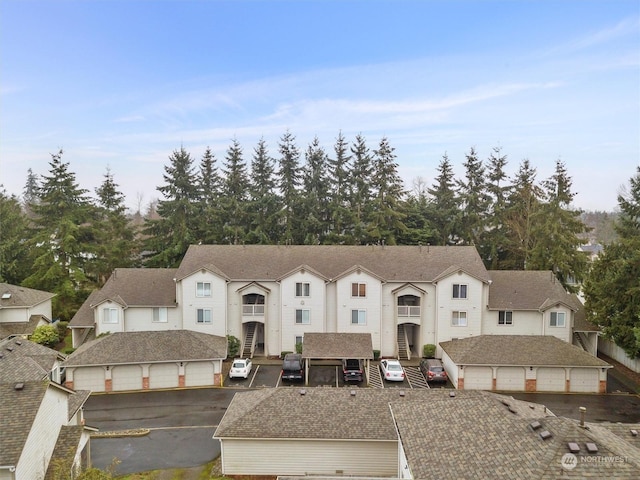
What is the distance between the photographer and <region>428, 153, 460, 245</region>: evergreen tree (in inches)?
2094

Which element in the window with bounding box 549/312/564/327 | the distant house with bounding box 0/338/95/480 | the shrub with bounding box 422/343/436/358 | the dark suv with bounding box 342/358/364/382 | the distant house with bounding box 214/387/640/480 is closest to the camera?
the distant house with bounding box 214/387/640/480

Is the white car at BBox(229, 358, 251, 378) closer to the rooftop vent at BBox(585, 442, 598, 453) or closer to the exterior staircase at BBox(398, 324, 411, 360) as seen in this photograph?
the exterior staircase at BBox(398, 324, 411, 360)

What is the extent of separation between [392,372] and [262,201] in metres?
27.9

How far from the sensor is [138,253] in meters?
53.1

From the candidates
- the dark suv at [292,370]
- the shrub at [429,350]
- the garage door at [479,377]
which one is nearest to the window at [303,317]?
the dark suv at [292,370]

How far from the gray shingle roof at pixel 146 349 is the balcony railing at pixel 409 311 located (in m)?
14.6

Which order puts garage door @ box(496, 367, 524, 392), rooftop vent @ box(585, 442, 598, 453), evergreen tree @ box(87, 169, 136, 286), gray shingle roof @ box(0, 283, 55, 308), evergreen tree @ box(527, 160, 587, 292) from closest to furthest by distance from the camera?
rooftop vent @ box(585, 442, 598, 453) < garage door @ box(496, 367, 524, 392) < gray shingle roof @ box(0, 283, 55, 308) < evergreen tree @ box(527, 160, 587, 292) < evergreen tree @ box(87, 169, 136, 286)

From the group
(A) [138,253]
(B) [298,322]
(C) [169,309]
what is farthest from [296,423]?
(A) [138,253]

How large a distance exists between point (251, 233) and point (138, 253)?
14.4 metres

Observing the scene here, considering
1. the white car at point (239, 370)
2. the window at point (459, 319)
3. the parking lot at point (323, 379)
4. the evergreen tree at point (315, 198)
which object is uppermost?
the evergreen tree at point (315, 198)

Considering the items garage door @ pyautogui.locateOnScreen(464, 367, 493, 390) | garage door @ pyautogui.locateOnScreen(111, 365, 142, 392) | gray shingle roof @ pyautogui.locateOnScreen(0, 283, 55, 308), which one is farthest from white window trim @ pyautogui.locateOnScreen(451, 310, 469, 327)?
gray shingle roof @ pyautogui.locateOnScreen(0, 283, 55, 308)

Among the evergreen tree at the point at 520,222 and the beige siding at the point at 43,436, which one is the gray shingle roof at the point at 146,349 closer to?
the beige siding at the point at 43,436

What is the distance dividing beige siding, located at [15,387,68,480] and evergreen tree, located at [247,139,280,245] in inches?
A: 1333

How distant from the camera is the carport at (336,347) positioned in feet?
103
